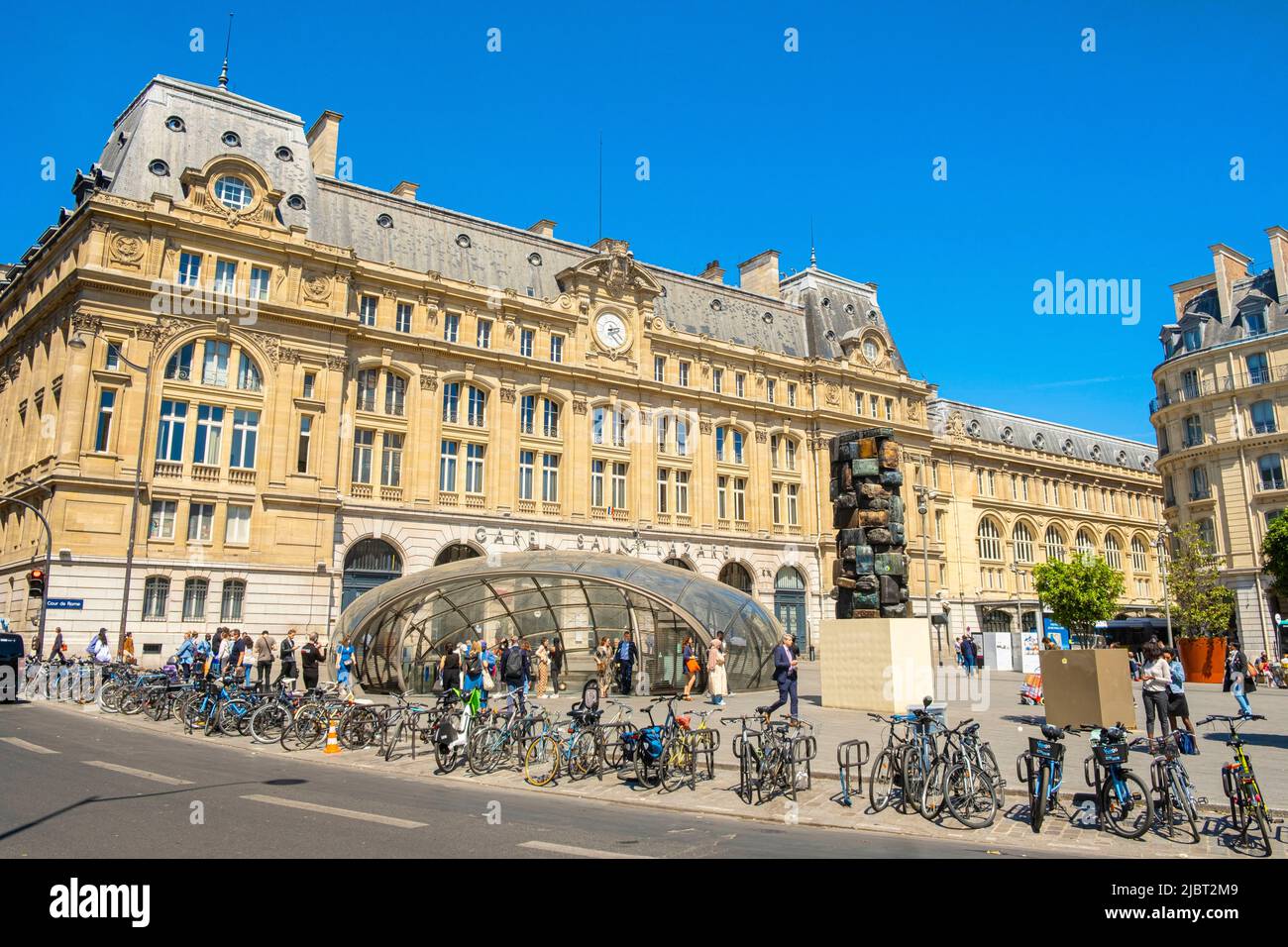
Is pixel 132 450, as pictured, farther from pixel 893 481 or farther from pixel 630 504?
pixel 893 481

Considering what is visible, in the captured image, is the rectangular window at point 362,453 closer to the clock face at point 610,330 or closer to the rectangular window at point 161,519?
the rectangular window at point 161,519

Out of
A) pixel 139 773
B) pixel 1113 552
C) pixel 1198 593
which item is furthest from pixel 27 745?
pixel 1113 552

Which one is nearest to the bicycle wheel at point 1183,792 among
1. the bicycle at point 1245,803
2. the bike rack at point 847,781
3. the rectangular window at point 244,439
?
the bicycle at point 1245,803

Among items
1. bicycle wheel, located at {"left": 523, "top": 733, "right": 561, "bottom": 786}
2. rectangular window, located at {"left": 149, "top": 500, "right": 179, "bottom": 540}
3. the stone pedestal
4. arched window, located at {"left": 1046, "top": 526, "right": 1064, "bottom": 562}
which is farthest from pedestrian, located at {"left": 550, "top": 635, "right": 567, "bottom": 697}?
arched window, located at {"left": 1046, "top": 526, "right": 1064, "bottom": 562}

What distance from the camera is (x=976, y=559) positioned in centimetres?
7181

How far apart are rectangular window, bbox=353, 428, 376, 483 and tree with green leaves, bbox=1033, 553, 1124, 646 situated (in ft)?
149

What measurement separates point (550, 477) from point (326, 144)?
21.9 meters

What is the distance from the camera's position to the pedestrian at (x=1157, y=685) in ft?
53.7

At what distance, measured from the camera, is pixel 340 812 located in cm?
1120

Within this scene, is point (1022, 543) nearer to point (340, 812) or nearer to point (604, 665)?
point (604, 665)

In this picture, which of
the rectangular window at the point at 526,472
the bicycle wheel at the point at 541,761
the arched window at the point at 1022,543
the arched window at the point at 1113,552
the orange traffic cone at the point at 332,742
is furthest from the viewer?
the arched window at the point at 1113,552

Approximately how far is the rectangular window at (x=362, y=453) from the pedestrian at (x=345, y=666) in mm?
12916

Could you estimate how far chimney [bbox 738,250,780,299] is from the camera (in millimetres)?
66688
